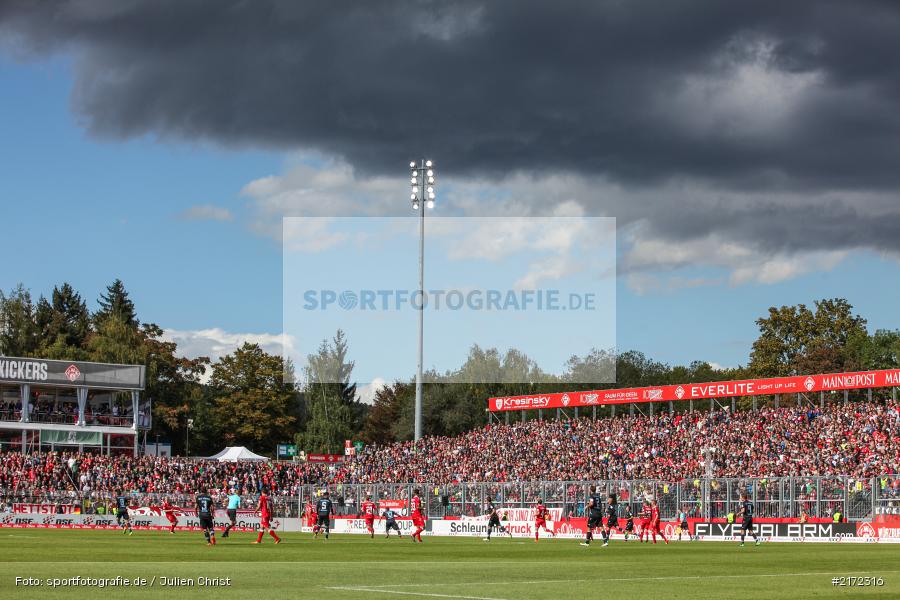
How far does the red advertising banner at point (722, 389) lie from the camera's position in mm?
63844

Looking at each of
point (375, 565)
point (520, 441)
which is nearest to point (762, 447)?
point (520, 441)

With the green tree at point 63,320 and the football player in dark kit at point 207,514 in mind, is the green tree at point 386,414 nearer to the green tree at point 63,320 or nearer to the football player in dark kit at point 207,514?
the green tree at point 63,320

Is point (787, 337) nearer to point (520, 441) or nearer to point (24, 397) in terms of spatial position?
point (520, 441)

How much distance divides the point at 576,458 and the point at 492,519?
2046cm

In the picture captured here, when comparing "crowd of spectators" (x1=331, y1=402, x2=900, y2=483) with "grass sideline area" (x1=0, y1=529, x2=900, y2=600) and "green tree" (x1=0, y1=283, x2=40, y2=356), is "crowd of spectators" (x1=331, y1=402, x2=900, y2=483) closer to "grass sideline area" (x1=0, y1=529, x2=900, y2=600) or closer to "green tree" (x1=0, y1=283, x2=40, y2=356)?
"grass sideline area" (x1=0, y1=529, x2=900, y2=600)

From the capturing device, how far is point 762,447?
5938 cm

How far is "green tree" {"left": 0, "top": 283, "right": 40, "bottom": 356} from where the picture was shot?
132 meters

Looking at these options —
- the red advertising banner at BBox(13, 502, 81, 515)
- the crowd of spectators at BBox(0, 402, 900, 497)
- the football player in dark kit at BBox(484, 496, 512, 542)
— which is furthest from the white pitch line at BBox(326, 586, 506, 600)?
the red advertising banner at BBox(13, 502, 81, 515)

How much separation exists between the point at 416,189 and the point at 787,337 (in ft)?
168

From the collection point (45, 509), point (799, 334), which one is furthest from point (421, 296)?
point (799, 334)

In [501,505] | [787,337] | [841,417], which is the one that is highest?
[787,337]

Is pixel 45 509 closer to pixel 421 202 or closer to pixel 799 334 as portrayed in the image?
pixel 421 202

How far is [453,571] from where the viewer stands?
2495 centimetres

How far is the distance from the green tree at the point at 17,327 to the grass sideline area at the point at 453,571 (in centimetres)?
10132
